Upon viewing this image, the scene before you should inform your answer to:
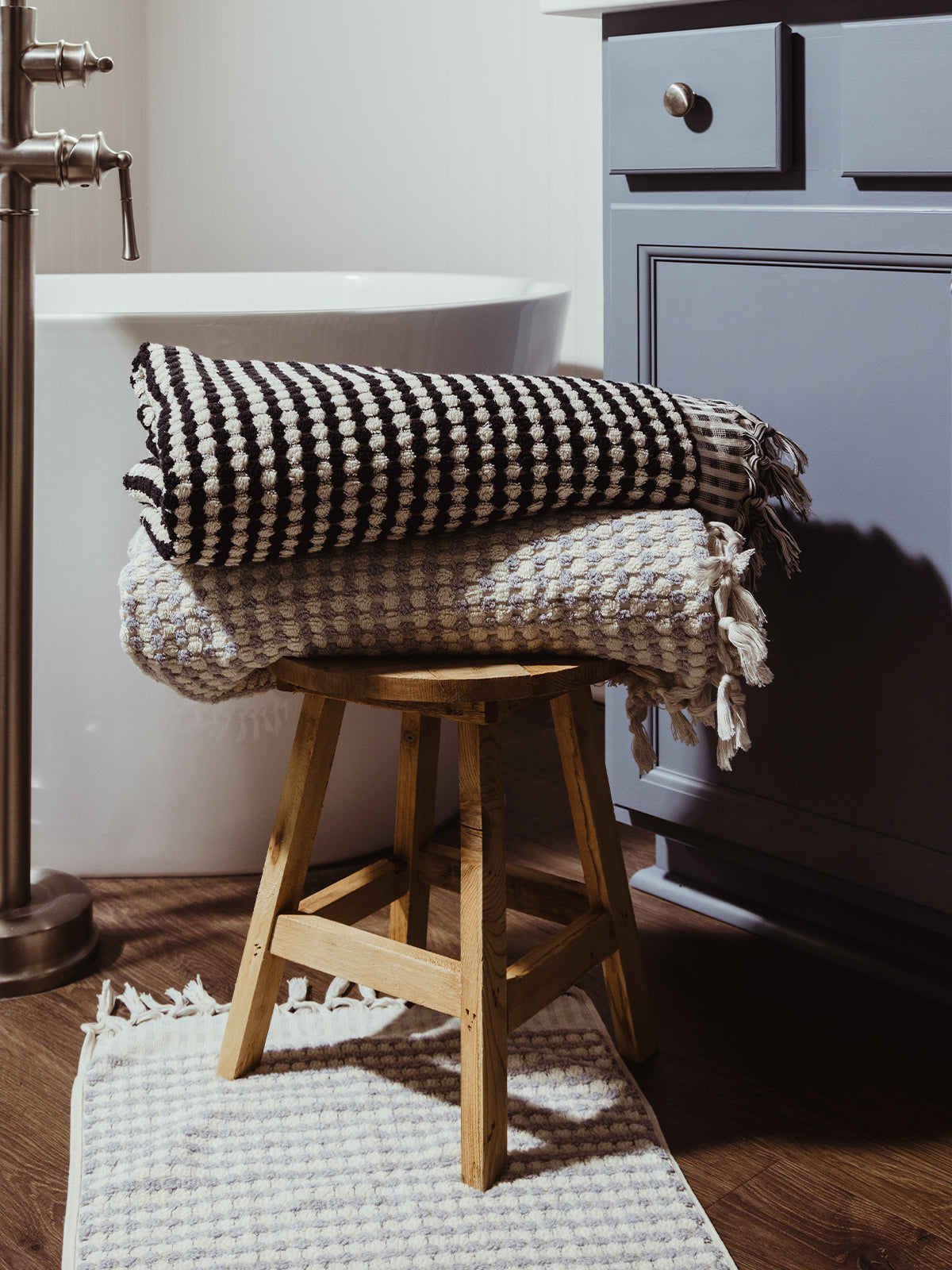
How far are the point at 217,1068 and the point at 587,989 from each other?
327 mm

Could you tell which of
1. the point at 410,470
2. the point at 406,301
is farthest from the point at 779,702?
the point at 406,301

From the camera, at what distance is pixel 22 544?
3.58 feet

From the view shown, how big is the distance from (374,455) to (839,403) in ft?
1.30

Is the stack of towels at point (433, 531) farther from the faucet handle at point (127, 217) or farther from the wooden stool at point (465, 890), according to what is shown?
the faucet handle at point (127, 217)

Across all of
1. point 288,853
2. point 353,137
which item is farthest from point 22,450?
point 353,137

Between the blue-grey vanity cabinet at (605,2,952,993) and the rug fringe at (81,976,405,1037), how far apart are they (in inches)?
13.4

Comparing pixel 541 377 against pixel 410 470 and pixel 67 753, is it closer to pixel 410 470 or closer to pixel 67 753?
pixel 410 470

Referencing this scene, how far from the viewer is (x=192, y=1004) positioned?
41.5 inches

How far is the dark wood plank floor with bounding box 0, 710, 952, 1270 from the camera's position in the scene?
0.81 metres

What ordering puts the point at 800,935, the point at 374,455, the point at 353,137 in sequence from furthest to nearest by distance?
1. the point at 353,137
2. the point at 800,935
3. the point at 374,455

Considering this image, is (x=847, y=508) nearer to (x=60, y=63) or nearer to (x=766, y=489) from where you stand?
(x=766, y=489)

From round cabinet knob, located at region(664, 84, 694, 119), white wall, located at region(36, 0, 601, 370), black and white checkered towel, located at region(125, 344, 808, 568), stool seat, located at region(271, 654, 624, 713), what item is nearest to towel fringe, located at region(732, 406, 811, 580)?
black and white checkered towel, located at region(125, 344, 808, 568)

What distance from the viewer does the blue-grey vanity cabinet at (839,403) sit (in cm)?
89

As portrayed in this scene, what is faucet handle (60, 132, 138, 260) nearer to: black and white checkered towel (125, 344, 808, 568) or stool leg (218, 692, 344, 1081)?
black and white checkered towel (125, 344, 808, 568)
